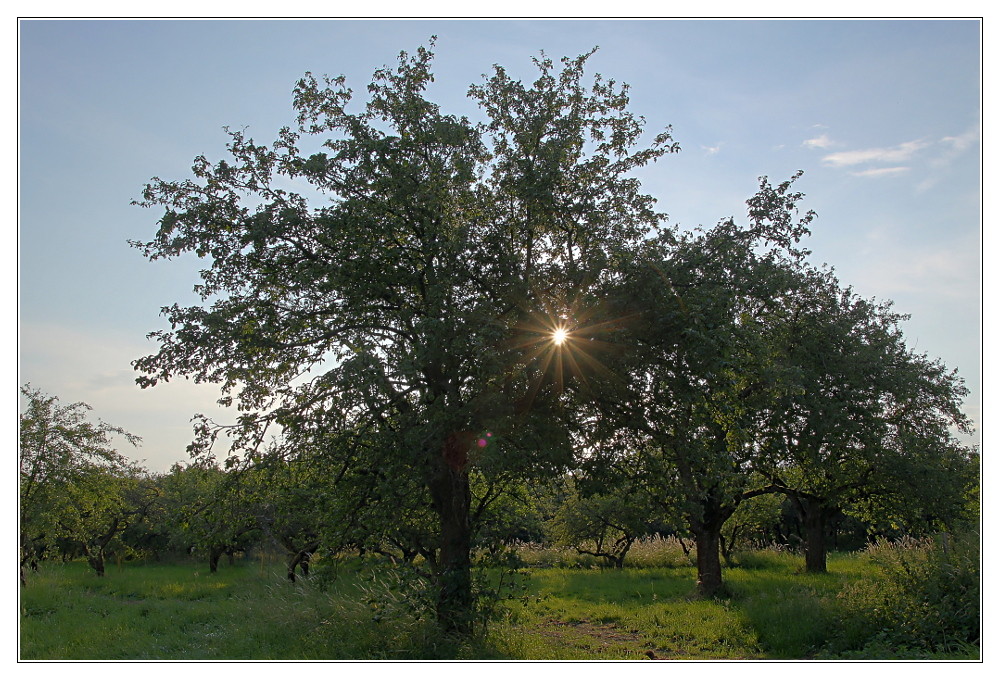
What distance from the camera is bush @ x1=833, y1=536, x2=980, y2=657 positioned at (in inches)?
372

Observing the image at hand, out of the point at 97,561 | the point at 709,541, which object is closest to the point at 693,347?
the point at 709,541

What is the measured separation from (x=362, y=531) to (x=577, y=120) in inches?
308

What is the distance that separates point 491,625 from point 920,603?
7441 millimetres

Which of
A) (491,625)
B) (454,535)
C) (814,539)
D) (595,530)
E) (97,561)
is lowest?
(97,561)

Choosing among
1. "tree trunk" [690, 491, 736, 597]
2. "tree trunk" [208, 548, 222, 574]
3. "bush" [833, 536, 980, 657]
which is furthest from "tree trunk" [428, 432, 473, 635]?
"tree trunk" [208, 548, 222, 574]

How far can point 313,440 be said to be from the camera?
35.4 ft

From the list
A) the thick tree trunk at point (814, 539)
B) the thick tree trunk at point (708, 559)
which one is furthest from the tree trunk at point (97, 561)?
the thick tree trunk at point (814, 539)

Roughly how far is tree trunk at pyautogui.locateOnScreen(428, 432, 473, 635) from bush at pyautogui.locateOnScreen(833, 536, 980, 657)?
651 cm

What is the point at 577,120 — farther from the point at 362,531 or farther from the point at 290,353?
the point at 362,531

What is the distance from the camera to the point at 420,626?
10.6m

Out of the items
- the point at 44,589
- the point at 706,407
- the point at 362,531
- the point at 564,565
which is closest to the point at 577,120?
the point at 706,407

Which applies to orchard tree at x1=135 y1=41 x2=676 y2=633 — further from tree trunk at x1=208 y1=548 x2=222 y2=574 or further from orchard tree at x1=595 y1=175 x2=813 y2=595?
tree trunk at x1=208 y1=548 x2=222 y2=574

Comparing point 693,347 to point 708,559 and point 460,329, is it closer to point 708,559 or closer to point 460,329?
point 460,329

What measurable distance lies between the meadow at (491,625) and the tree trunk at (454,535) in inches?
16.2
